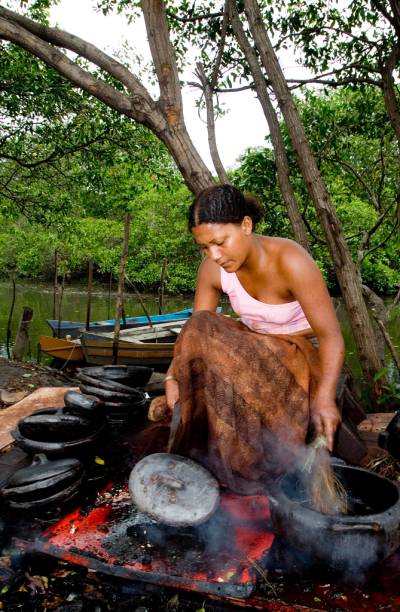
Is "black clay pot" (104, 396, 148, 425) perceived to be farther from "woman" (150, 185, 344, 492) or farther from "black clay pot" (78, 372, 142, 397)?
"woman" (150, 185, 344, 492)

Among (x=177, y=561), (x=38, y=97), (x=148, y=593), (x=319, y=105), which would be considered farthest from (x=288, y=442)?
(x=38, y=97)

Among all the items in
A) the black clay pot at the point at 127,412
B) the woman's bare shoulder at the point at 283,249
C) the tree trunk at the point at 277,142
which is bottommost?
the black clay pot at the point at 127,412

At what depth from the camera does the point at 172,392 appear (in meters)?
2.46

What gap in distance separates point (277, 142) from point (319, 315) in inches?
109

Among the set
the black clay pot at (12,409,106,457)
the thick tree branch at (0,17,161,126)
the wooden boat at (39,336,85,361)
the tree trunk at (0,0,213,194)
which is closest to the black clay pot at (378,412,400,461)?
the black clay pot at (12,409,106,457)

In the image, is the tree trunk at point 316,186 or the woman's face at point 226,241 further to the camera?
the tree trunk at point 316,186

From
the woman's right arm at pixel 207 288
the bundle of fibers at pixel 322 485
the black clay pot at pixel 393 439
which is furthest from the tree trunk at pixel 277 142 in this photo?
the bundle of fibers at pixel 322 485

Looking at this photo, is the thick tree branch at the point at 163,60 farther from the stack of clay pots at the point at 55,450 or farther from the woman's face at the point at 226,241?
the stack of clay pots at the point at 55,450

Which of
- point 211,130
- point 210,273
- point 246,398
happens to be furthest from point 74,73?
point 246,398

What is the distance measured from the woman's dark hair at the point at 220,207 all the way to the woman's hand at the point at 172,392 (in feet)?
2.62

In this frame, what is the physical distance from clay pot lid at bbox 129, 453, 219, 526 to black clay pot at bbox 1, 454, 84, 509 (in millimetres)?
357

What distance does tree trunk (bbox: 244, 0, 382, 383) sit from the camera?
419cm

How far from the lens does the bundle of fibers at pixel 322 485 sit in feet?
6.07

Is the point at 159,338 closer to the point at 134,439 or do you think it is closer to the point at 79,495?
the point at 134,439
